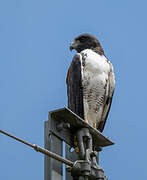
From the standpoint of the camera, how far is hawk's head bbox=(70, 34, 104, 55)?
10.8 metres

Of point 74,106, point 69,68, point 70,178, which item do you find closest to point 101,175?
point 70,178

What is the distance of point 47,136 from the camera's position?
5.24m

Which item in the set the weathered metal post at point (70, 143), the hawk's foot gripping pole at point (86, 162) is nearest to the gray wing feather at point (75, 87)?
the weathered metal post at point (70, 143)

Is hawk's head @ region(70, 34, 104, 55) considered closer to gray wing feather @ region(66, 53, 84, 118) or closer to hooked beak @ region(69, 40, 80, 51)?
hooked beak @ region(69, 40, 80, 51)

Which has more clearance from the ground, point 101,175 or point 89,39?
point 89,39

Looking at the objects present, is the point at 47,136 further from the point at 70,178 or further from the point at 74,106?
the point at 74,106

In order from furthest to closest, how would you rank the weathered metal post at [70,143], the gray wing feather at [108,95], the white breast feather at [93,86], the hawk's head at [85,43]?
the hawk's head at [85,43] < the gray wing feather at [108,95] < the white breast feather at [93,86] < the weathered metal post at [70,143]

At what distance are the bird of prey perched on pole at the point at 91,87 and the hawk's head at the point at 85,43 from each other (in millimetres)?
439

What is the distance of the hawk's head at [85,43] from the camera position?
10.8 meters

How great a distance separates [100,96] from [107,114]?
42 centimetres

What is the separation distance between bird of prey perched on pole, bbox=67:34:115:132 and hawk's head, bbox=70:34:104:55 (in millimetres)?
439

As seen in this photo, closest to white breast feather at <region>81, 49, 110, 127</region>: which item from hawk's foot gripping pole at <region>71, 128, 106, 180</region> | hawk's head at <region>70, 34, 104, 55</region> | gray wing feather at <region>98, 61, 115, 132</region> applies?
gray wing feather at <region>98, 61, 115, 132</region>

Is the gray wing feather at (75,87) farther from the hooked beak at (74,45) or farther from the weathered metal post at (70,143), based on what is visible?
the weathered metal post at (70,143)

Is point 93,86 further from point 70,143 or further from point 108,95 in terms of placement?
point 70,143
